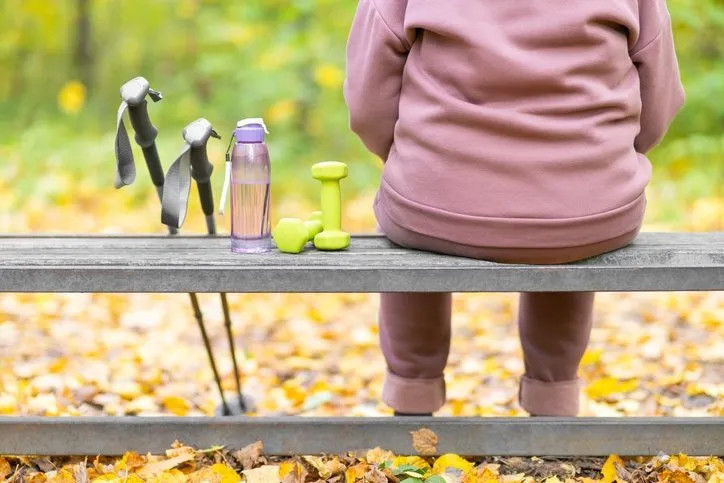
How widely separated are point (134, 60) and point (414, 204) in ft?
20.4

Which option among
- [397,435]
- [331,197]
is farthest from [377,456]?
[331,197]

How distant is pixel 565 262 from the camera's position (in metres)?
2.10

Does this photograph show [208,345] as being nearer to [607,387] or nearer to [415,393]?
[415,393]

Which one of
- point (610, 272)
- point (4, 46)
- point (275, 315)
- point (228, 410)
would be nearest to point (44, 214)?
point (275, 315)

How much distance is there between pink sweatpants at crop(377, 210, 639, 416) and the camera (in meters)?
2.46

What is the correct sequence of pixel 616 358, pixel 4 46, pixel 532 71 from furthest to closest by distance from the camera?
pixel 4 46 < pixel 616 358 < pixel 532 71

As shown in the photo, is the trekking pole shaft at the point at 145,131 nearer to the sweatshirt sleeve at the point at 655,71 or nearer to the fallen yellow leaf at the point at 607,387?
the sweatshirt sleeve at the point at 655,71

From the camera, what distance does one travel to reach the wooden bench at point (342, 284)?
80.0 inches

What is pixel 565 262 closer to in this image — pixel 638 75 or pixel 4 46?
pixel 638 75

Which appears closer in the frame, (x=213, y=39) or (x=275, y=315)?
(x=275, y=315)

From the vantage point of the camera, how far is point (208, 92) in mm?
7621

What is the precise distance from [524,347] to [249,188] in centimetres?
90

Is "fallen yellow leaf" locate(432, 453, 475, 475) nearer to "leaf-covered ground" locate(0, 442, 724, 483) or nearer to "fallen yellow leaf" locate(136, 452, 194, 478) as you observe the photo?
"leaf-covered ground" locate(0, 442, 724, 483)

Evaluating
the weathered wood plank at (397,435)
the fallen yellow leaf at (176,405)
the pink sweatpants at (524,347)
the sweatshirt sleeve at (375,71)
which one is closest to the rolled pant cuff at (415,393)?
the pink sweatpants at (524,347)
